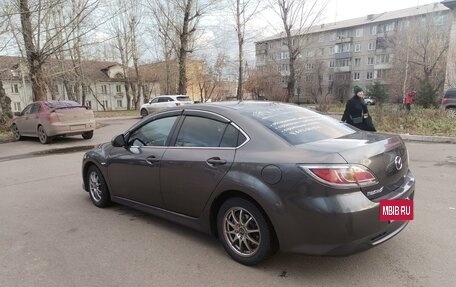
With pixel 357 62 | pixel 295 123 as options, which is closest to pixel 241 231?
pixel 295 123

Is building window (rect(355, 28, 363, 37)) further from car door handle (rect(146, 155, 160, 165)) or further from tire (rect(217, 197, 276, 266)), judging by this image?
tire (rect(217, 197, 276, 266))

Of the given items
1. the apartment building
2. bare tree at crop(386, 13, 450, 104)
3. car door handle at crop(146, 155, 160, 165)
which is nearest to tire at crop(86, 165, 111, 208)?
car door handle at crop(146, 155, 160, 165)

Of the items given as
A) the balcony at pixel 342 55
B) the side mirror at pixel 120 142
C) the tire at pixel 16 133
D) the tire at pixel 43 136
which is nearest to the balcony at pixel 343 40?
the balcony at pixel 342 55

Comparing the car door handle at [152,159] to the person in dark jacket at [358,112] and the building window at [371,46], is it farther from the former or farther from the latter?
the building window at [371,46]

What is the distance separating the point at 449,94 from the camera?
1998cm

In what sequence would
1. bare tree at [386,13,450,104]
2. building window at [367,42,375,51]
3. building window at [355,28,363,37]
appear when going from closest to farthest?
bare tree at [386,13,450,104], building window at [367,42,375,51], building window at [355,28,363,37]

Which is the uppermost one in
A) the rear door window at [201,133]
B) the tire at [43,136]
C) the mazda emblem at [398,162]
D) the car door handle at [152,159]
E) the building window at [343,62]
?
the building window at [343,62]

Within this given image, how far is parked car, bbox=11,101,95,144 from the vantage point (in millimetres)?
12969

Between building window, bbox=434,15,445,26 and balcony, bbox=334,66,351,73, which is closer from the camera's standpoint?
building window, bbox=434,15,445,26

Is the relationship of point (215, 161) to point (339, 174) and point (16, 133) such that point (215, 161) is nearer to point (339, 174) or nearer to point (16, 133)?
point (339, 174)

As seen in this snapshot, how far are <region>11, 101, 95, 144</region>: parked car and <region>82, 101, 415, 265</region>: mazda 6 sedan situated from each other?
9489 mm

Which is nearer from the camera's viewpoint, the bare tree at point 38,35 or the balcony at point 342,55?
the bare tree at point 38,35

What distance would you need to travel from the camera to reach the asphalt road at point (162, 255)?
325cm

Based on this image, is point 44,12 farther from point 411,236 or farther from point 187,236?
point 411,236
